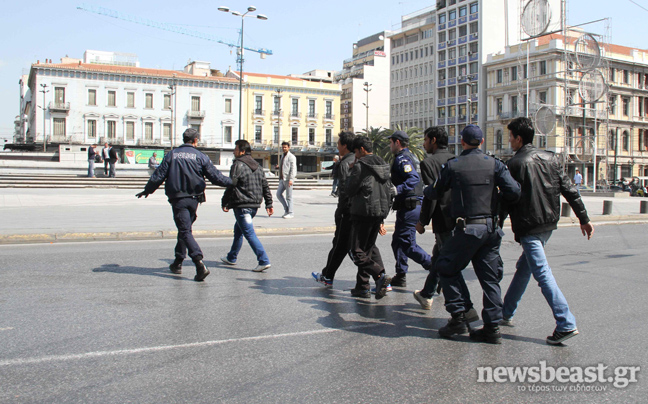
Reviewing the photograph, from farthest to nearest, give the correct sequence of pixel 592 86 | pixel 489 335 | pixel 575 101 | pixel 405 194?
pixel 575 101
pixel 592 86
pixel 405 194
pixel 489 335

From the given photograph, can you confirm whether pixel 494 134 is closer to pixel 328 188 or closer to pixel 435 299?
pixel 328 188

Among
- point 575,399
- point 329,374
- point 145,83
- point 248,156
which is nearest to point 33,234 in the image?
point 248,156

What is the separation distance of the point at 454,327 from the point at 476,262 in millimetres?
560

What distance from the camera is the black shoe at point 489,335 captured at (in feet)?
15.4

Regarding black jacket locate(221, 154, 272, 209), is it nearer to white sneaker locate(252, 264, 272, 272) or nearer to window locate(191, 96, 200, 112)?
white sneaker locate(252, 264, 272, 272)

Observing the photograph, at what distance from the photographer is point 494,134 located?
73250 mm

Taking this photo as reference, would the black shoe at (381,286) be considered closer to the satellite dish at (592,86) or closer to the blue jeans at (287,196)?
the blue jeans at (287,196)

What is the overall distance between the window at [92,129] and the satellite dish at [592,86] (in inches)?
2045

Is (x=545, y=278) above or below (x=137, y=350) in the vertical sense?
above

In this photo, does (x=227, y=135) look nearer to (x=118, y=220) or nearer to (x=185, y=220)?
(x=118, y=220)

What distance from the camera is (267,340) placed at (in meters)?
4.64

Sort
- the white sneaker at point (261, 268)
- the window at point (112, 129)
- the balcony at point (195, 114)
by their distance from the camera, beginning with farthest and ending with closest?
the balcony at point (195, 114)
the window at point (112, 129)
the white sneaker at point (261, 268)

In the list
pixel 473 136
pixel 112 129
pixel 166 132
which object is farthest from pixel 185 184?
pixel 166 132

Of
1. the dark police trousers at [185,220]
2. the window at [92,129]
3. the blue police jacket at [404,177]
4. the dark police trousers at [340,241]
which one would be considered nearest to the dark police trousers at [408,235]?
the blue police jacket at [404,177]
